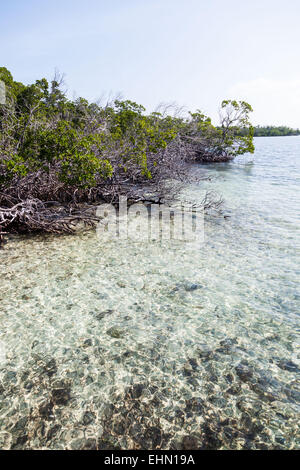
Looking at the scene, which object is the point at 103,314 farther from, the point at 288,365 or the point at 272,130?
the point at 272,130

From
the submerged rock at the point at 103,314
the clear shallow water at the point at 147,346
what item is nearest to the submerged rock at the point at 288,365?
the clear shallow water at the point at 147,346

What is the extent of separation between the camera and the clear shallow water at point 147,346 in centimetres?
271

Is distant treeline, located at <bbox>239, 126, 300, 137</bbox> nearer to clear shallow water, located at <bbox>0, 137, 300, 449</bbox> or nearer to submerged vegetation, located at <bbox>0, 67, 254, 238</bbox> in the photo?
submerged vegetation, located at <bbox>0, 67, 254, 238</bbox>

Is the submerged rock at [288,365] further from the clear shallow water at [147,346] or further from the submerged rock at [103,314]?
the submerged rock at [103,314]

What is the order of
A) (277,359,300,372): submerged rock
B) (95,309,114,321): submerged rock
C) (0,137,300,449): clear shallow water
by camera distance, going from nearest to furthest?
(0,137,300,449): clear shallow water < (277,359,300,372): submerged rock < (95,309,114,321): submerged rock

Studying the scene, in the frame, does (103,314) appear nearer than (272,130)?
Yes

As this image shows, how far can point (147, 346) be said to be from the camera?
12.3ft

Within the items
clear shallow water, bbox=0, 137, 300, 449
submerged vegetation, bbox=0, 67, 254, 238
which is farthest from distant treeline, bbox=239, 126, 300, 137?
clear shallow water, bbox=0, 137, 300, 449

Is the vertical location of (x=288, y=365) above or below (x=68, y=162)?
below

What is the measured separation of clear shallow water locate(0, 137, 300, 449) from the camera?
8.91 ft

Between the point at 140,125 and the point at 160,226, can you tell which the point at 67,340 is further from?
the point at 140,125

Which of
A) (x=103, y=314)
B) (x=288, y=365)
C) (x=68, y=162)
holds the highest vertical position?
(x=68, y=162)

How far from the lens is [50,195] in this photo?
9.15 m

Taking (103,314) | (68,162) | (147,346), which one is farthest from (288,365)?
(68,162)
